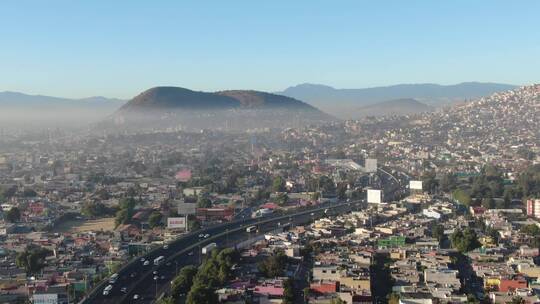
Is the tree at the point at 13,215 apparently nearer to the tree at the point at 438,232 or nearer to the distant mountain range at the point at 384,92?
the tree at the point at 438,232

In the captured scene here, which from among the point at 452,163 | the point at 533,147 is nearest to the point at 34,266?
the point at 452,163

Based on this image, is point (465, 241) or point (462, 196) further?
point (462, 196)

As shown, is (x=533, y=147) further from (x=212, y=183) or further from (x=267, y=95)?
(x=267, y=95)

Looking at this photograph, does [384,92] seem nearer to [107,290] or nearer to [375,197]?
[375,197]

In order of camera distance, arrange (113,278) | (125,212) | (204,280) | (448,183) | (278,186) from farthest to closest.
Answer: (278,186) → (448,183) → (125,212) → (113,278) → (204,280)

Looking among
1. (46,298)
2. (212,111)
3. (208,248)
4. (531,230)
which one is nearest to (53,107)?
(212,111)

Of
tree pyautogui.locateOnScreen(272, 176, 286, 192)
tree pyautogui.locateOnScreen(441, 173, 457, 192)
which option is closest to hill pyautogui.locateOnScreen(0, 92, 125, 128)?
tree pyautogui.locateOnScreen(272, 176, 286, 192)
